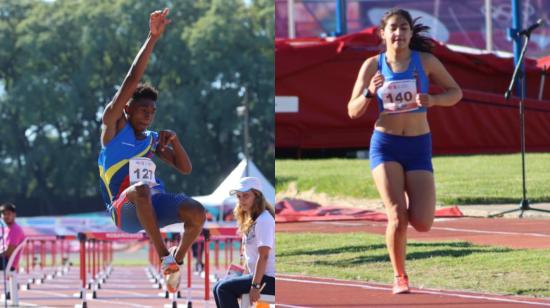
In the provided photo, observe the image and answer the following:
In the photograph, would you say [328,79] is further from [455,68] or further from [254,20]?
[254,20]

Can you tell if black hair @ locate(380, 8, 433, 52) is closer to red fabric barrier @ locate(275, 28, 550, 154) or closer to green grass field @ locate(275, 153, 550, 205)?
red fabric barrier @ locate(275, 28, 550, 154)

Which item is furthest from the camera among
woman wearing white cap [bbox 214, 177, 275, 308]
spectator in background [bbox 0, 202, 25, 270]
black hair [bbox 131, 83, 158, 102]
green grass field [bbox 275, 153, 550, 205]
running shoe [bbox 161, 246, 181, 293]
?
spectator in background [bbox 0, 202, 25, 270]

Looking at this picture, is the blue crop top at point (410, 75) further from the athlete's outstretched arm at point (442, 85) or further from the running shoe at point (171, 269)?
the running shoe at point (171, 269)

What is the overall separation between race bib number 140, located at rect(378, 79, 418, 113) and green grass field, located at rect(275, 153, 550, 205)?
5.70 ft

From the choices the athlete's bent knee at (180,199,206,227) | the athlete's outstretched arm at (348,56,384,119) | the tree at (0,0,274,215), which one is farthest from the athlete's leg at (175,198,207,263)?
the tree at (0,0,274,215)

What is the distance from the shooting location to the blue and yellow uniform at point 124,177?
598cm

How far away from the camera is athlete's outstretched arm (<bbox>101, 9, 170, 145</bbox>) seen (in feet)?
19.8

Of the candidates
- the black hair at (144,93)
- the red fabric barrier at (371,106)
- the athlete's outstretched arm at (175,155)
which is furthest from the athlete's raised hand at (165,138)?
the red fabric barrier at (371,106)

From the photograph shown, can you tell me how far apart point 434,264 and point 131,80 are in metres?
2.30

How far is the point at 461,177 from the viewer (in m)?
8.34

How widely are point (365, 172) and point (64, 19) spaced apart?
43.3m

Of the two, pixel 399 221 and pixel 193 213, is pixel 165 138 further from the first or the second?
pixel 399 221

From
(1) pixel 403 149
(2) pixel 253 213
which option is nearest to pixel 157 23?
(1) pixel 403 149

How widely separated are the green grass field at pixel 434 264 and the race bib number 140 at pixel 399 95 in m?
1.27
